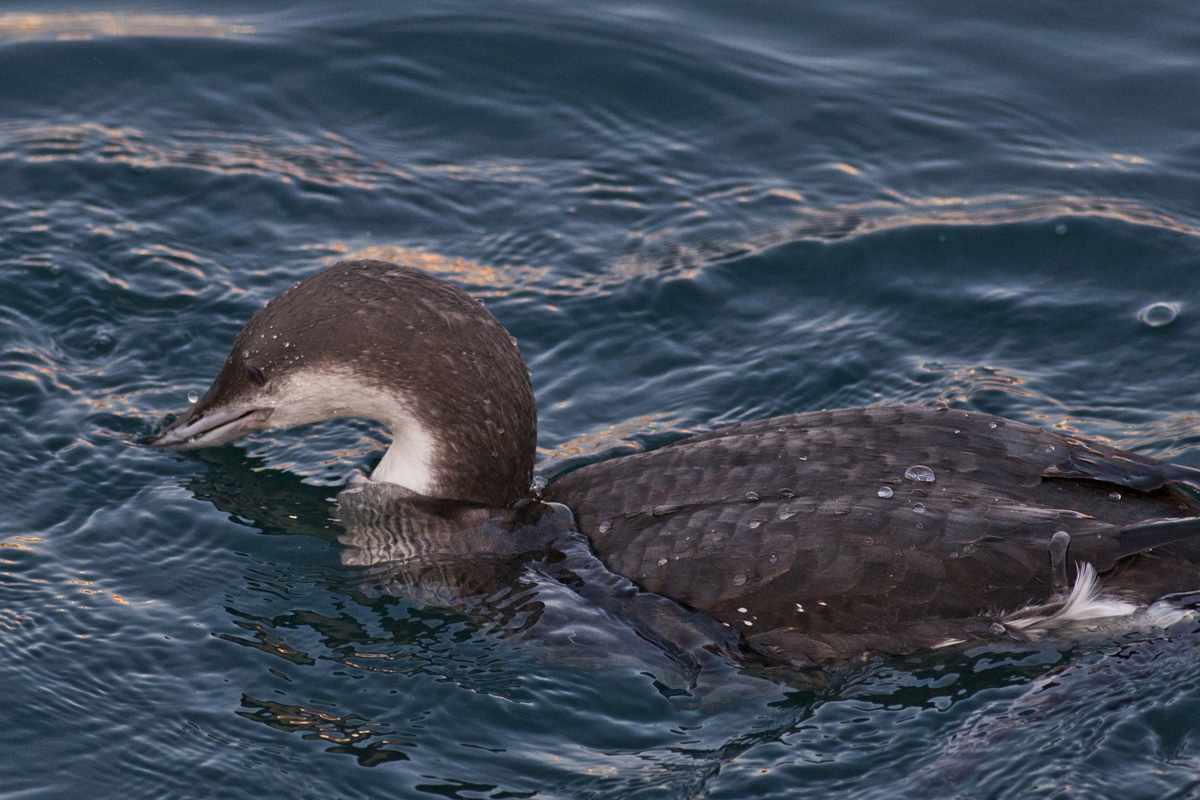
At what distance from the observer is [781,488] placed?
5.39m

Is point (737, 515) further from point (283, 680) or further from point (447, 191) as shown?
point (447, 191)

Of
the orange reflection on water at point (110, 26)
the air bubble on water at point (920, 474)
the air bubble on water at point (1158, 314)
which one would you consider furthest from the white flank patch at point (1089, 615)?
the orange reflection on water at point (110, 26)

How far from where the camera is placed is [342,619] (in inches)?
225

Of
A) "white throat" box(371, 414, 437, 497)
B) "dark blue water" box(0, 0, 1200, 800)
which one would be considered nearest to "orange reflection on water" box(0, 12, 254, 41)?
"dark blue water" box(0, 0, 1200, 800)

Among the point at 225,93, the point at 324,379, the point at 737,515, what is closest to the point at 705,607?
the point at 737,515

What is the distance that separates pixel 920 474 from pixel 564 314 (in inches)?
116

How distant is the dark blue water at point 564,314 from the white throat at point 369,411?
1.59 feet

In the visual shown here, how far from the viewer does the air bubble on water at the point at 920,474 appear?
5316mm

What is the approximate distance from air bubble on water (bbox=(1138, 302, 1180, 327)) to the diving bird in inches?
83.0

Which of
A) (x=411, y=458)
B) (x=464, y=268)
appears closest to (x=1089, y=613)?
(x=411, y=458)

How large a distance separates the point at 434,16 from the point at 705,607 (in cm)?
631

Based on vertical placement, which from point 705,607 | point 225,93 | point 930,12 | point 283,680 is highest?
point 930,12

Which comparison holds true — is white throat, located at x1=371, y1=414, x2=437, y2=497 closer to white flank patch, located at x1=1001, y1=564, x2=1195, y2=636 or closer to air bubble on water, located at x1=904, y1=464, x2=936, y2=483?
air bubble on water, located at x1=904, y1=464, x2=936, y2=483

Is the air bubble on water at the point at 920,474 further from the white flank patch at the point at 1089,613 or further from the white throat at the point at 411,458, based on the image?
the white throat at the point at 411,458
